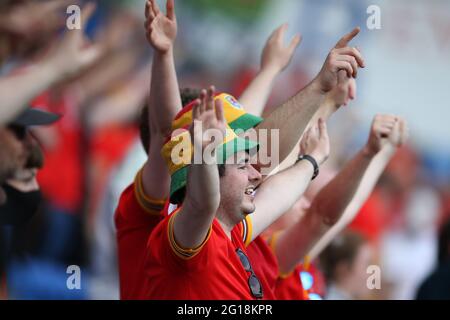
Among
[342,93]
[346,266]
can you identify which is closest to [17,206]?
[342,93]

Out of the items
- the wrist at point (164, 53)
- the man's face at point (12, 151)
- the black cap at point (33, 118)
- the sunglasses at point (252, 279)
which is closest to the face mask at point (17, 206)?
the man's face at point (12, 151)

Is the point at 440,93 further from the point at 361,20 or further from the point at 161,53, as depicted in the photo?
the point at 161,53

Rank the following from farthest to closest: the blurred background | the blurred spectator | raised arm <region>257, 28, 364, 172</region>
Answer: the blurred background → the blurred spectator → raised arm <region>257, 28, 364, 172</region>

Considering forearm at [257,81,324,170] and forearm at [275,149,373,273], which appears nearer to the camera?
forearm at [257,81,324,170]

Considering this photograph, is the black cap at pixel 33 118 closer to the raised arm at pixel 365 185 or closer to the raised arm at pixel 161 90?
the raised arm at pixel 161 90

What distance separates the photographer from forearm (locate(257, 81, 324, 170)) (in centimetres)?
316

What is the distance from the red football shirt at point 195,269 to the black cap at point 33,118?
2.60 feet

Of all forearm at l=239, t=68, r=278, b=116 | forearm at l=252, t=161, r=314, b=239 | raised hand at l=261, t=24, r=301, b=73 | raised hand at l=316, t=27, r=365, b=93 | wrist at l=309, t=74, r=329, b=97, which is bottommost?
forearm at l=252, t=161, r=314, b=239

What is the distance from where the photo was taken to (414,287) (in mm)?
7012

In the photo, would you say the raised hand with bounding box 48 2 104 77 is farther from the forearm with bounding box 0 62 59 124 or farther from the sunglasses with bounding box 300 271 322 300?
the sunglasses with bounding box 300 271 322 300

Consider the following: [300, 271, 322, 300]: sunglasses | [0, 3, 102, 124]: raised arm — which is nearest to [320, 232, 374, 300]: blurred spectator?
[300, 271, 322, 300]: sunglasses

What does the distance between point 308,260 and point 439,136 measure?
11.5 ft

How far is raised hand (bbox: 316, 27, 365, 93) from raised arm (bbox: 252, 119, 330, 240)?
0.37 m

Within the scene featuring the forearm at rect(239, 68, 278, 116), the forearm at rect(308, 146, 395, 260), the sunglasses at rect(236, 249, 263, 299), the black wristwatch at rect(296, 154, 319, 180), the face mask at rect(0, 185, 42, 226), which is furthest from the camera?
the forearm at rect(308, 146, 395, 260)
